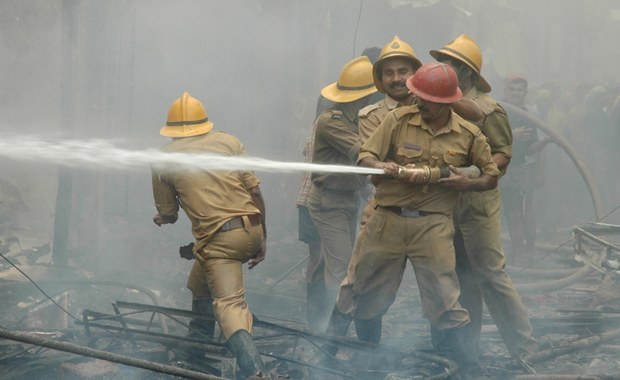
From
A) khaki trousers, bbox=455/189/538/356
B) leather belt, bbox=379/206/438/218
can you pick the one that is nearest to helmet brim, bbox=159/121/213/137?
leather belt, bbox=379/206/438/218

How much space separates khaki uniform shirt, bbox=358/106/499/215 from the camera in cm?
614

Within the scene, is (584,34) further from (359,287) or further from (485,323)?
(359,287)

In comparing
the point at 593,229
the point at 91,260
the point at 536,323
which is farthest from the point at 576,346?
the point at 91,260

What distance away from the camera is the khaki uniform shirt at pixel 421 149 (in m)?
6.14

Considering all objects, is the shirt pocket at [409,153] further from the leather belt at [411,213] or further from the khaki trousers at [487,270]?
the khaki trousers at [487,270]

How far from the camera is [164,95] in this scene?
14992 mm

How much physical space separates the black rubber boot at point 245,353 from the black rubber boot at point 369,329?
0.97 m

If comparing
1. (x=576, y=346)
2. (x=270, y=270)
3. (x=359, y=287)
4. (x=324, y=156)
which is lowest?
(x=270, y=270)

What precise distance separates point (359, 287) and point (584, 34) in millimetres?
24640

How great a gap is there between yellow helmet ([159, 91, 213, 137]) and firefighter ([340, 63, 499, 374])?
1.19 m

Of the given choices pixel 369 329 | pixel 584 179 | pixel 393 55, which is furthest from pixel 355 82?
pixel 584 179

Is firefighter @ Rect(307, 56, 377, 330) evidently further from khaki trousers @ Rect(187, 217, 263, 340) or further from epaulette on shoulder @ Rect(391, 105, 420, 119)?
khaki trousers @ Rect(187, 217, 263, 340)

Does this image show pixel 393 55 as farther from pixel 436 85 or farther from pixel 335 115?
pixel 436 85

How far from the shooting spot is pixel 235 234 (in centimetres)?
642
